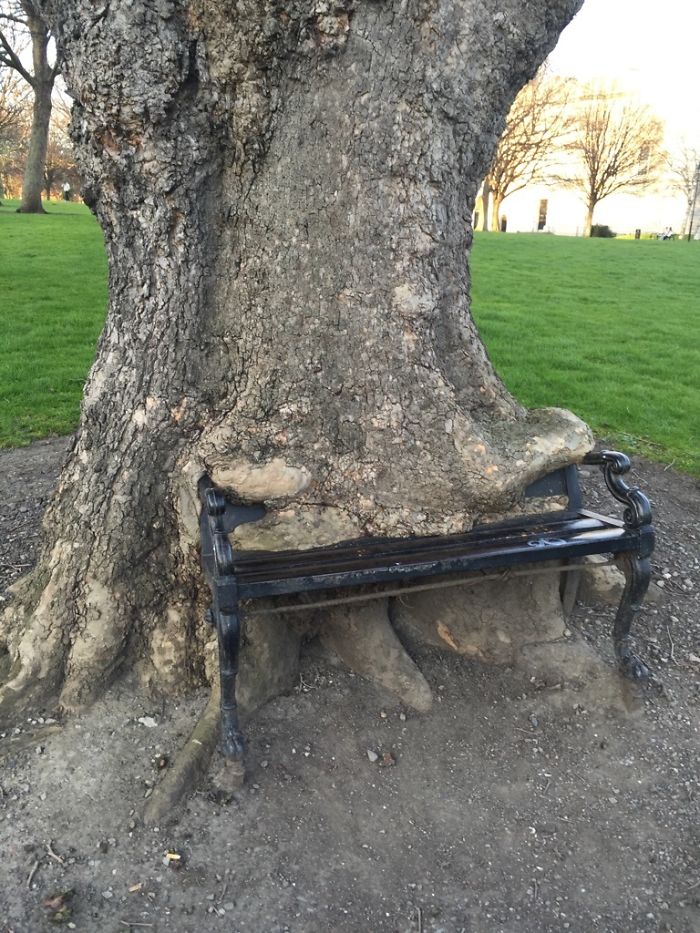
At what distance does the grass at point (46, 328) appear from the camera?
605 centimetres

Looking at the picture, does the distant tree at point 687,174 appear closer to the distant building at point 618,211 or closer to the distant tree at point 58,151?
the distant building at point 618,211

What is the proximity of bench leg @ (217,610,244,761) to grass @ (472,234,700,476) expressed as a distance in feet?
13.4

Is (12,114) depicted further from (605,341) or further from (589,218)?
(605,341)

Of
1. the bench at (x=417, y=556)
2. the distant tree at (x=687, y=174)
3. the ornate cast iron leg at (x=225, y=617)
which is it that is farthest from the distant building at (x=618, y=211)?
the ornate cast iron leg at (x=225, y=617)

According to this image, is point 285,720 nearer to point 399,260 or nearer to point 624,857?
point 624,857

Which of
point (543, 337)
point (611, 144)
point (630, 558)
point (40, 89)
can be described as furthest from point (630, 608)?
point (611, 144)

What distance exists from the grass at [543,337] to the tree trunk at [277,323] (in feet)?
Answer: 9.95

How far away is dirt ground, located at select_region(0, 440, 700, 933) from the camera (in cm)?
221

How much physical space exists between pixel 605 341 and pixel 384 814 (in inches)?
327

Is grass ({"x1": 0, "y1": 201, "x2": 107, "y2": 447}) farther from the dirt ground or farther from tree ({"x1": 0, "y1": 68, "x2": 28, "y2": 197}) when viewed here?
tree ({"x1": 0, "y1": 68, "x2": 28, "y2": 197})

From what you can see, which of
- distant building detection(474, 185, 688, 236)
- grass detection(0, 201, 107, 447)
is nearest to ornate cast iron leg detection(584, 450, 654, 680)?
grass detection(0, 201, 107, 447)

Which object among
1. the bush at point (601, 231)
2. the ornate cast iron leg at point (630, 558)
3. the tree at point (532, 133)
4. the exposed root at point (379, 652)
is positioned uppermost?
the tree at point (532, 133)

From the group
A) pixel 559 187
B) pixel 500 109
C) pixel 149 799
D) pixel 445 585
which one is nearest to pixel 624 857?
pixel 445 585

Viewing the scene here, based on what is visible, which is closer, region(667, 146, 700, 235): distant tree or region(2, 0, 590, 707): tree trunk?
region(2, 0, 590, 707): tree trunk
